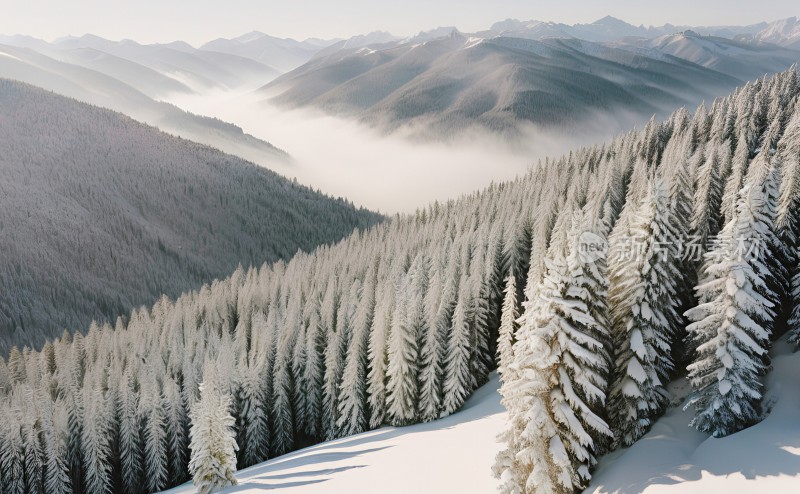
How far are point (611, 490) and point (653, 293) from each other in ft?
30.4

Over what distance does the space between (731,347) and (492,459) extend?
14181 millimetres

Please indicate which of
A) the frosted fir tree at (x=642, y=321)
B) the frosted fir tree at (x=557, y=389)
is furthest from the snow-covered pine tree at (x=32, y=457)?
the frosted fir tree at (x=642, y=321)

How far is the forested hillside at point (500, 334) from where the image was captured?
72.7 feet

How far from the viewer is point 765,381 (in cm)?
2416

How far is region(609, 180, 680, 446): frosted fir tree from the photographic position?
23641 mm

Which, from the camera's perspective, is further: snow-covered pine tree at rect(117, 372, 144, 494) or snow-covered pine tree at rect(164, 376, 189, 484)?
snow-covered pine tree at rect(117, 372, 144, 494)

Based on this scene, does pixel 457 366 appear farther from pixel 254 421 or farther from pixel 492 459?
pixel 254 421

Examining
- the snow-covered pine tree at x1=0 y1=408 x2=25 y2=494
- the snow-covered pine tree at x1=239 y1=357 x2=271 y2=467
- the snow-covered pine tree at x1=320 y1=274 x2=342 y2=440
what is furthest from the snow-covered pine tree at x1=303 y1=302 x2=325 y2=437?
the snow-covered pine tree at x1=0 y1=408 x2=25 y2=494

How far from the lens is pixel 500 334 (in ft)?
160

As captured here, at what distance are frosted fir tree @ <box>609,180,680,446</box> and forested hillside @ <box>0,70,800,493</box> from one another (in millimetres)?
125

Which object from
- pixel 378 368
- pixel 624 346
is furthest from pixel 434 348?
pixel 624 346

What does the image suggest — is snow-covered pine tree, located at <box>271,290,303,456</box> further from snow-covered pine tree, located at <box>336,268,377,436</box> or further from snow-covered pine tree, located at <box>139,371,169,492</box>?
snow-covered pine tree, located at <box>139,371,169,492</box>

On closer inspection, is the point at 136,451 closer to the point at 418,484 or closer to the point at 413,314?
the point at 413,314

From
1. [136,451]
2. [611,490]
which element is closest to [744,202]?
[611,490]
